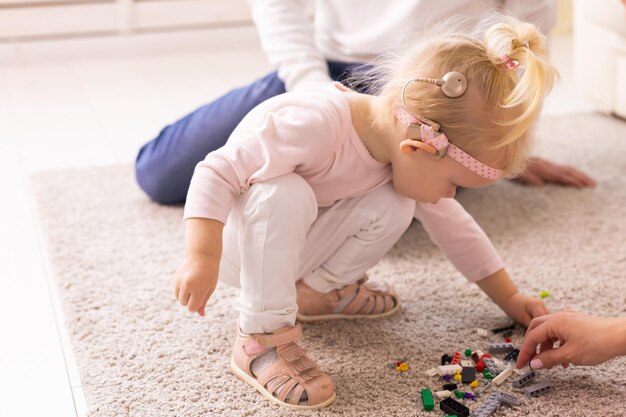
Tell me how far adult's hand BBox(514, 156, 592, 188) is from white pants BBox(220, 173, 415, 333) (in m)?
0.69

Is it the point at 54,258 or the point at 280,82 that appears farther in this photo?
the point at 280,82

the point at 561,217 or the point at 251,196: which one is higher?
the point at 251,196

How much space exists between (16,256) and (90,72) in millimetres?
1414

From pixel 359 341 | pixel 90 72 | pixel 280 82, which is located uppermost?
pixel 280 82

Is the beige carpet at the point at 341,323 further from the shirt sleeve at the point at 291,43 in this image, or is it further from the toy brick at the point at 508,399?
the shirt sleeve at the point at 291,43

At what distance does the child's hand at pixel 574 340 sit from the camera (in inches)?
39.5

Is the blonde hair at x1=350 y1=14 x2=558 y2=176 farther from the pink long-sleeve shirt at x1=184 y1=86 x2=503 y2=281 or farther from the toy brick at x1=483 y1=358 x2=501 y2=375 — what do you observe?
the toy brick at x1=483 y1=358 x2=501 y2=375

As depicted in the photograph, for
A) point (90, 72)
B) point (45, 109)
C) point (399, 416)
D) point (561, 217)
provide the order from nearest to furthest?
1. point (399, 416)
2. point (561, 217)
3. point (45, 109)
4. point (90, 72)

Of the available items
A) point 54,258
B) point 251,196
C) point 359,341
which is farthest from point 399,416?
point 54,258

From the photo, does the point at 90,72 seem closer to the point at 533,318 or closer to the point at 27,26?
the point at 27,26

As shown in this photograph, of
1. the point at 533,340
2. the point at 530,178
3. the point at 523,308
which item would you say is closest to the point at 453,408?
the point at 533,340

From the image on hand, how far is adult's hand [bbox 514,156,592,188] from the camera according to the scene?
177 cm

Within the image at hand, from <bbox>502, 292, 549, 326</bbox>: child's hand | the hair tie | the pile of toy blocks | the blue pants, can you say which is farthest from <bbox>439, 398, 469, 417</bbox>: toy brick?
the blue pants

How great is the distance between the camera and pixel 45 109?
2.34 metres
